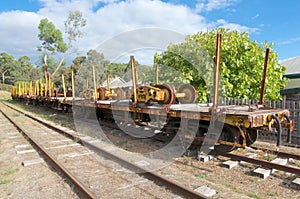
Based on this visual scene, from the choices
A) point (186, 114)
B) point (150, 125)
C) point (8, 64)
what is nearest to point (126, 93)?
point (150, 125)

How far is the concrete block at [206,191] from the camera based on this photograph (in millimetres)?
3425

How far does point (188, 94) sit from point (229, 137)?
235 cm

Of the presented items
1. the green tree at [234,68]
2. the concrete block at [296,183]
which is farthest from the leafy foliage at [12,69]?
the concrete block at [296,183]

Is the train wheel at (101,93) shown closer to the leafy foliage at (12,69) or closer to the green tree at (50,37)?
the green tree at (50,37)

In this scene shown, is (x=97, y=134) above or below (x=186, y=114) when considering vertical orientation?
below

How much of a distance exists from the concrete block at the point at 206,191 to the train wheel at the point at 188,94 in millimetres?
3697

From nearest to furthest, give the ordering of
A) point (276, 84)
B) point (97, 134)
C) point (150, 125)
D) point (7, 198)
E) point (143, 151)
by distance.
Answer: point (7, 198) → point (143, 151) → point (97, 134) → point (150, 125) → point (276, 84)

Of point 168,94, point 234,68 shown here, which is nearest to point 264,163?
point 168,94

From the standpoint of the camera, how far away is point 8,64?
7694cm

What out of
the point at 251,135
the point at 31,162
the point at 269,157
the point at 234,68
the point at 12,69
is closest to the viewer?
the point at 31,162

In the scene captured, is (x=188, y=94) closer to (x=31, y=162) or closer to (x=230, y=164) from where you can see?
(x=230, y=164)

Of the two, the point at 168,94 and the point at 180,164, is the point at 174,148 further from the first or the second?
the point at 168,94

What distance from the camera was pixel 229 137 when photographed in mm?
5062

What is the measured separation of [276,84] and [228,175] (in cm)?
659
